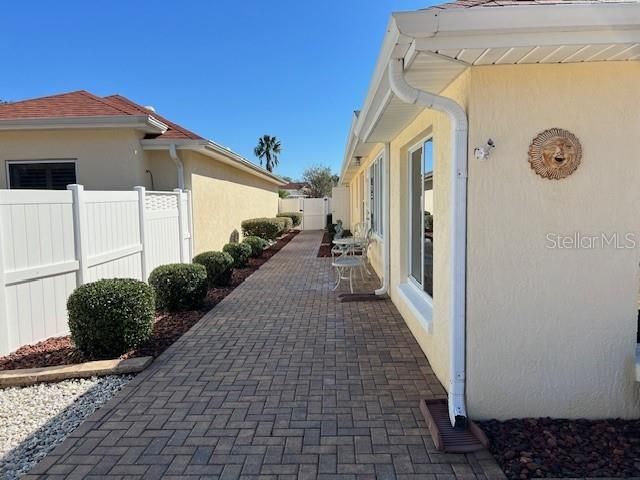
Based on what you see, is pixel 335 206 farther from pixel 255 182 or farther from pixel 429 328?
pixel 429 328

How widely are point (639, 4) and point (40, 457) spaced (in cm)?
478

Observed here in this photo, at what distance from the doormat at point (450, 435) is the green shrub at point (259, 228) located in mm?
13616

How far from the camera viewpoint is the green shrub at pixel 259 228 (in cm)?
1653

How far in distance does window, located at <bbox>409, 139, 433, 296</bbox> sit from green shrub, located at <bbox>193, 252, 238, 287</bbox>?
409 centimetres

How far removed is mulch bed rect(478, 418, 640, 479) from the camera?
272 centimetres

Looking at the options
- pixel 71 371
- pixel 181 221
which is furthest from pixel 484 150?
pixel 181 221

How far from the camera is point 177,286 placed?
684cm

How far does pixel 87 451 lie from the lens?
3.07 m

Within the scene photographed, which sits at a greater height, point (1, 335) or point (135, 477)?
point (1, 335)

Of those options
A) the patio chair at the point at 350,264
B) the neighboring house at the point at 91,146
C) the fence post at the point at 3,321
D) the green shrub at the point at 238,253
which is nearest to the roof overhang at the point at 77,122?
the neighboring house at the point at 91,146

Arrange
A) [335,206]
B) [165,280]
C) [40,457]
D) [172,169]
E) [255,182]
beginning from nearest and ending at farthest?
[40,457], [165,280], [172,169], [255,182], [335,206]

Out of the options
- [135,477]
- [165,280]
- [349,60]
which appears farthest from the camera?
[349,60]

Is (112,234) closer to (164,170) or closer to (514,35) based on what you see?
(164,170)

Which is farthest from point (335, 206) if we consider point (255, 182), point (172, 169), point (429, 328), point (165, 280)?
point (429, 328)
